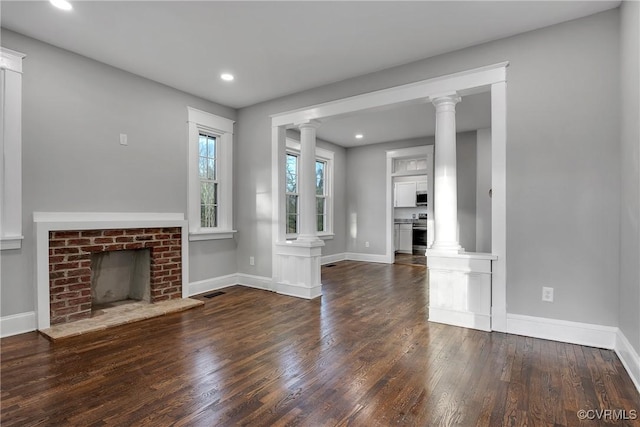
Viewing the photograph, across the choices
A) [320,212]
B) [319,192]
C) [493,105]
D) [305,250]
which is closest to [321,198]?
[319,192]

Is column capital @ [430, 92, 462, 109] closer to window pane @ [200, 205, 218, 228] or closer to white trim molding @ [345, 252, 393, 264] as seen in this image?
window pane @ [200, 205, 218, 228]

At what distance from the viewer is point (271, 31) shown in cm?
291

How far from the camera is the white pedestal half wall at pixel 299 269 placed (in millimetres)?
4203

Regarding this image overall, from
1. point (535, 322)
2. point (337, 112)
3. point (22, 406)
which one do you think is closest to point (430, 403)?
point (535, 322)

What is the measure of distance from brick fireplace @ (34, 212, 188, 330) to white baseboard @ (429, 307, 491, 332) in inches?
120

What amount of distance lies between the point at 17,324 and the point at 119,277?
110 cm

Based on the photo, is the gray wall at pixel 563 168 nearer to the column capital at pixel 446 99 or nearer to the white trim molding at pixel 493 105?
the white trim molding at pixel 493 105

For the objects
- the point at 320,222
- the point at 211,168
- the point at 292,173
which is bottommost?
the point at 320,222

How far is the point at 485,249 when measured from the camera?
618 centimetres

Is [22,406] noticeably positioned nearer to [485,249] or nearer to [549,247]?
[549,247]

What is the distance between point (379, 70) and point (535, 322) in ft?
9.58

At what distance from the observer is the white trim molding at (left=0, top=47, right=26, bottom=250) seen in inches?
112

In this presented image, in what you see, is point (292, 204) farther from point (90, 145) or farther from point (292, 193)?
point (90, 145)

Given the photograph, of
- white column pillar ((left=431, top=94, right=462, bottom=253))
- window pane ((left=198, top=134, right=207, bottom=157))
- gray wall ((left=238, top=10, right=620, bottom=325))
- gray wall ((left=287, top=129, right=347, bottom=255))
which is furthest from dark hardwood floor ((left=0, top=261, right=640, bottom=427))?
gray wall ((left=287, top=129, right=347, bottom=255))
